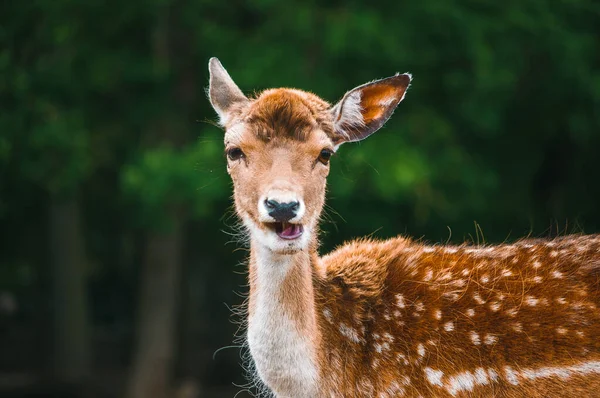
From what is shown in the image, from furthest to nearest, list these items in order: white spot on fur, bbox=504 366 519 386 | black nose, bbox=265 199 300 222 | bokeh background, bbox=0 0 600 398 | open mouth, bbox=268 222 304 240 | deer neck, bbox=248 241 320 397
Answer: bokeh background, bbox=0 0 600 398, deer neck, bbox=248 241 320 397, white spot on fur, bbox=504 366 519 386, open mouth, bbox=268 222 304 240, black nose, bbox=265 199 300 222

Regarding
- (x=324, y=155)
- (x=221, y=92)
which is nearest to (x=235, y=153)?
(x=324, y=155)

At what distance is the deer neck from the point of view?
170 inches

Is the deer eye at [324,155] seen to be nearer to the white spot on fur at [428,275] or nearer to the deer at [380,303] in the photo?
the deer at [380,303]

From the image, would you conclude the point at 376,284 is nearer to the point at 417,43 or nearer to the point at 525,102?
the point at 417,43

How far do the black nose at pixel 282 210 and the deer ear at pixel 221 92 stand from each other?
956 mm

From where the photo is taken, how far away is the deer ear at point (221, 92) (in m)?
4.80

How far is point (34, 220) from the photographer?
18.1m

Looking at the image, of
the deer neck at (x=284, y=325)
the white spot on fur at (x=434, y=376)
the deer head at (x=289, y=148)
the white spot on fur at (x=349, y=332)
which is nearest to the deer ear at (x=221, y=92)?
the deer head at (x=289, y=148)

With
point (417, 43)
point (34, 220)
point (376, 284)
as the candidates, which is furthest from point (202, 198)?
point (34, 220)

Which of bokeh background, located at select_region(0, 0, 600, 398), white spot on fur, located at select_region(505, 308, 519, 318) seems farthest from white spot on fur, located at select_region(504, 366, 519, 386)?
bokeh background, located at select_region(0, 0, 600, 398)

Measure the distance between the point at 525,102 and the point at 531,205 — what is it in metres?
1.82

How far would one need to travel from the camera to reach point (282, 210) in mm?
3941

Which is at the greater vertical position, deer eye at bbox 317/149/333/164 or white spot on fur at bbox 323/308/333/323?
deer eye at bbox 317/149/333/164

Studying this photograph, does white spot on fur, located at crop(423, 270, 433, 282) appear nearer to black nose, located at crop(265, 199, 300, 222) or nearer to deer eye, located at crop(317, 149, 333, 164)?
deer eye, located at crop(317, 149, 333, 164)
